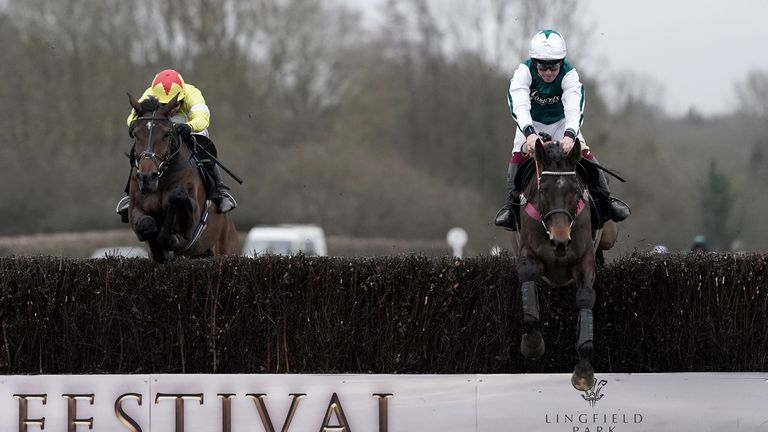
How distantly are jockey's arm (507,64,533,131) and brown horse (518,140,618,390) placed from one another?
333mm

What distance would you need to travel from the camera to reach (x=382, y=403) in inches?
339

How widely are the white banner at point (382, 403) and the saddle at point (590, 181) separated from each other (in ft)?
4.05

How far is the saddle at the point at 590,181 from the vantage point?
9.09 meters

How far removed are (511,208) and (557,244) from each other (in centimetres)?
120

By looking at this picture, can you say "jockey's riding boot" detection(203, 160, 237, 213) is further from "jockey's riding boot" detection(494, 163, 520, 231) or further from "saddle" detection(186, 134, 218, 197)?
"jockey's riding boot" detection(494, 163, 520, 231)

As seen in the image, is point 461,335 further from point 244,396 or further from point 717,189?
point 717,189

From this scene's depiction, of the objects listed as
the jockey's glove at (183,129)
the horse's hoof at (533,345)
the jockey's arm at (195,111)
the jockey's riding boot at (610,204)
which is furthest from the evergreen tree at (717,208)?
the horse's hoof at (533,345)

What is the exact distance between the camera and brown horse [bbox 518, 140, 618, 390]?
8328mm

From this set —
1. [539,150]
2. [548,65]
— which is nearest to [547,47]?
[548,65]

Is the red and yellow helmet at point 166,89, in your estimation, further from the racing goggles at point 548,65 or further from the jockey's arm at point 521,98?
the racing goggles at point 548,65

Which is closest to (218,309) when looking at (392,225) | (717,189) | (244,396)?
(244,396)

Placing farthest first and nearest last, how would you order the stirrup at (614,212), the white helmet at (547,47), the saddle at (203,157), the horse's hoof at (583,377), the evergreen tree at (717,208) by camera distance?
the evergreen tree at (717,208) → the saddle at (203,157) → the stirrup at (614,212) → the white helmet at (547,47) → the horse's hoof at (583,377)

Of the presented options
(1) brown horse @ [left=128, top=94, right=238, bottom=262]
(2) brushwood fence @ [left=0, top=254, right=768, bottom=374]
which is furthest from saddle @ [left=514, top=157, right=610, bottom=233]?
(1) brown horse @ [left=128, top=94, right=238, bottom=262]

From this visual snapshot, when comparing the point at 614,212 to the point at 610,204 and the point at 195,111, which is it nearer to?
the point at 610,204
